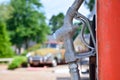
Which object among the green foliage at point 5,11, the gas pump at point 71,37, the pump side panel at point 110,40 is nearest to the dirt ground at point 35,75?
the gas pump at point 71,37

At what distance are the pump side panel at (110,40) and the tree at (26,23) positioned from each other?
1841 inches

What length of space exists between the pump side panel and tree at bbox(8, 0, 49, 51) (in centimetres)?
4676

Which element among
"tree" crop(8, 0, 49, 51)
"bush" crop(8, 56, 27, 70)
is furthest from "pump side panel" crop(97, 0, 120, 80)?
"tree" crop(8, 0, 49, 51)

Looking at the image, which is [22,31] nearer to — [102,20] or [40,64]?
[40,64]

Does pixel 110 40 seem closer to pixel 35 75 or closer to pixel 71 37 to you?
pixel 71 37

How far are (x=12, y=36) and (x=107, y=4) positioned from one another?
155 feet

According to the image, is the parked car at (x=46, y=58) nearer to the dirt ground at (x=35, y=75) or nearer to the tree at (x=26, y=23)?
the dirt ground at (x=35, y=75)

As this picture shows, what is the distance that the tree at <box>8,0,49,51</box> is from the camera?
160ft

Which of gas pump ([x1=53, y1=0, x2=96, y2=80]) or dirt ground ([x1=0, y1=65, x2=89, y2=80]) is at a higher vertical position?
gas pump ([x1=53, y1=0, x2=96, y2=80])

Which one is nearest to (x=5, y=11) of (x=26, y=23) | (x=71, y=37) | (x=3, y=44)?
(x=26, y=23)

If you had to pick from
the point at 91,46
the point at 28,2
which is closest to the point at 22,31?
the point at 28,2

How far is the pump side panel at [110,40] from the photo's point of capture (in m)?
1.63

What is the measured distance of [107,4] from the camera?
1.65 metres

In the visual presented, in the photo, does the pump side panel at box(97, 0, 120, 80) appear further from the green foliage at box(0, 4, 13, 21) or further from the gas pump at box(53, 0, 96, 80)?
the green foliage at box(0, 4, 13, 21)
